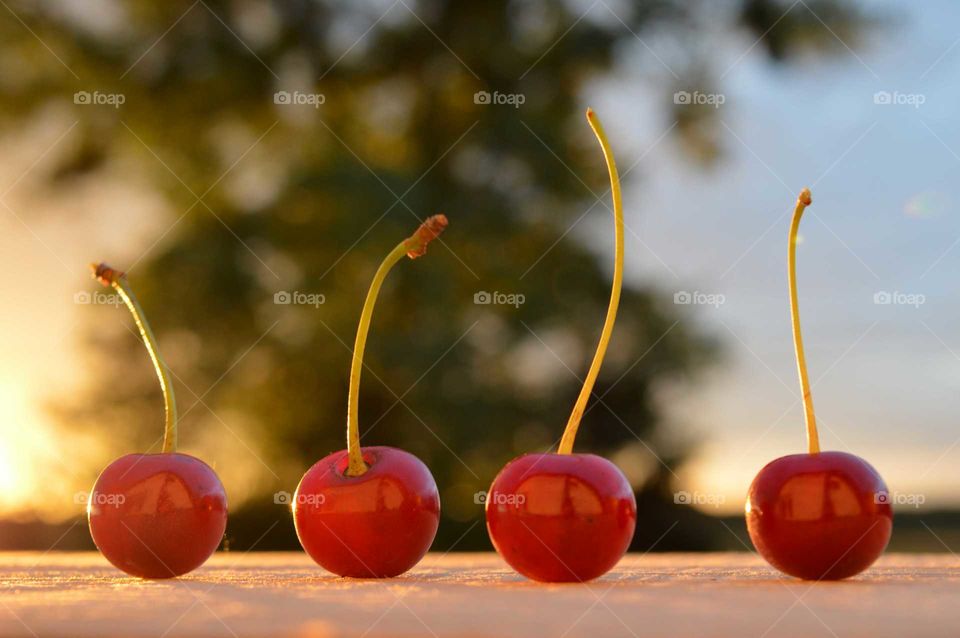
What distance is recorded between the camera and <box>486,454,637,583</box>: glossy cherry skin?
117 cm

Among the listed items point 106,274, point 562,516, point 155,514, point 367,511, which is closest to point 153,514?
point 155,514

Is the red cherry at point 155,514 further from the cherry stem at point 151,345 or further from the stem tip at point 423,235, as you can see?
the stem tip at point 423,235

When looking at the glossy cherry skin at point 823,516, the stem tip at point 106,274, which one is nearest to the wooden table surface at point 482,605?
the glossy cherry skin at point 823,516

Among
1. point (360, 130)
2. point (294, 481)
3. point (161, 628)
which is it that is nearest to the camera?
point (161, 628)

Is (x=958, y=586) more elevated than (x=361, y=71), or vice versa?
(x=361, y=71)

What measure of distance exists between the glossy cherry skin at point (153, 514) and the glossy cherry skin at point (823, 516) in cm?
65

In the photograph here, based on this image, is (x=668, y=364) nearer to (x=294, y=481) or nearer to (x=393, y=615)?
(x=294, y=481)

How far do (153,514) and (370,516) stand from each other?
0.26 m

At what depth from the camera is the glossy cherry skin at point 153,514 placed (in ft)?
4.22

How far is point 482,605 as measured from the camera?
885mm

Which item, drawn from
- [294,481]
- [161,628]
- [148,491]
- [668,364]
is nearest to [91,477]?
[294,481]

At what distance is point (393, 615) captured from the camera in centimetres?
81

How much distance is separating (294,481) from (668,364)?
1.09m

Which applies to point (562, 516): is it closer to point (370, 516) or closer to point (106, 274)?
point (370, 516)
